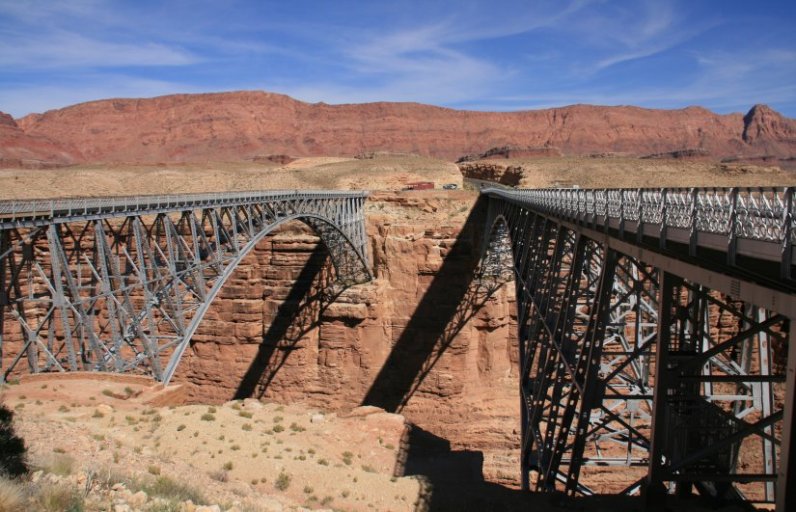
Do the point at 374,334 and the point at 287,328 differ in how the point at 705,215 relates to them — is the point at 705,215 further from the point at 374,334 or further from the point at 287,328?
the point at 287,328

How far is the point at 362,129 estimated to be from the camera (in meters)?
115

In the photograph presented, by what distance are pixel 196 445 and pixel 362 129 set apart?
10347 cm

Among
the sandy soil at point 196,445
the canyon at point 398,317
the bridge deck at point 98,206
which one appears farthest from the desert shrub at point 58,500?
the canyon at point 398,317

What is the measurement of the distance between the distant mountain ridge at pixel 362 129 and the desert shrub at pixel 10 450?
9804cm

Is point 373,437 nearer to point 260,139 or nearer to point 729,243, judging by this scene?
point 729,243

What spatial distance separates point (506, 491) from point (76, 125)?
383ft

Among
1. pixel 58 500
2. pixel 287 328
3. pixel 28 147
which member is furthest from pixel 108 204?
pixel 28 147

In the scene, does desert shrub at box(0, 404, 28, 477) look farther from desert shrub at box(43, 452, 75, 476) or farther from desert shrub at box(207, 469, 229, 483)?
desert shrub at box(207, 469, 229, 483)

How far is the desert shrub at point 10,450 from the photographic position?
25.5 ft

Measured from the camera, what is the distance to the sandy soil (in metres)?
11.0

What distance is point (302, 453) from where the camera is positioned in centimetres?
1678

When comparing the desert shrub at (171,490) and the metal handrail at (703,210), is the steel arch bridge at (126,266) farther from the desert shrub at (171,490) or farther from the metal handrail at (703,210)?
the metal handrail at (703,210)

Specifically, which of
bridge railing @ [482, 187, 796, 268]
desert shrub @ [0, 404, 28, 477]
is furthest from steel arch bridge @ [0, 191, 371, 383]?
bridge railing @ [482, 187, 796, 268]

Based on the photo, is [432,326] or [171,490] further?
[432,326]
